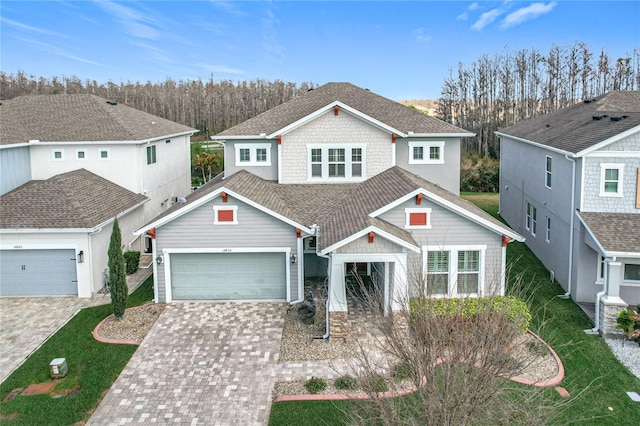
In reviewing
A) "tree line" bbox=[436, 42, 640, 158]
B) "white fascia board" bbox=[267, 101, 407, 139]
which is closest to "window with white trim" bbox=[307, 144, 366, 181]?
"white fascia board" bbox=[267, 101, 407, 139]

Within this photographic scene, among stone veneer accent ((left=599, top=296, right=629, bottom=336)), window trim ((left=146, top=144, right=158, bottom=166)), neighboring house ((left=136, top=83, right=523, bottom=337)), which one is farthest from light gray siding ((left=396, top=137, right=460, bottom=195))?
window trim ((left=146, top=144, right=158, bottom=166))

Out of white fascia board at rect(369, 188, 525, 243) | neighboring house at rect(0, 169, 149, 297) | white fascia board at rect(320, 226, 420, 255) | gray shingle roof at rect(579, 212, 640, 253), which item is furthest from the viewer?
neighboring house at rect(0, 169, 149, 297)

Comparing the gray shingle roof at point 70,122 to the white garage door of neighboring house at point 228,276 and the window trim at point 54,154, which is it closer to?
the window trim at point 54,154

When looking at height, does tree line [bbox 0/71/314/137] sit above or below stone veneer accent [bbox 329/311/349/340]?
above

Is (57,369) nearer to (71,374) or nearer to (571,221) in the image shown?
(71,374)

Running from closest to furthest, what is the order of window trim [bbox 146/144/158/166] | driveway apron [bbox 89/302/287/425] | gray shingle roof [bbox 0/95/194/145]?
driveway apron [bbox 89/302/287/425] → gray shingle roof [bbox 0/95/194/145] → window trim [bbox 146/144/158/166]

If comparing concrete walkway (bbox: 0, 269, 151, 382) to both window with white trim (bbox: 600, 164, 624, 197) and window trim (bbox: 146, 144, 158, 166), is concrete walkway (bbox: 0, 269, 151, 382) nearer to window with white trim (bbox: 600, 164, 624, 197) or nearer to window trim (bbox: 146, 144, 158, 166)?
window trim (bbox: 146, 144, 158, 166)

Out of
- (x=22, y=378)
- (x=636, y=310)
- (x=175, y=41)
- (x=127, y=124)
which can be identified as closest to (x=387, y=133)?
(x=636, y=310)

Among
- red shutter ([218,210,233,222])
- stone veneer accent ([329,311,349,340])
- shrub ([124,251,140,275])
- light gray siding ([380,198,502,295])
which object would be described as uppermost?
red shutter ([218,210,233,222])

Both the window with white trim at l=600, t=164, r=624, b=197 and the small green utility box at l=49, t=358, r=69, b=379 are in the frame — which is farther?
the window with white trim at l=600, t=164, r=624, b=197
